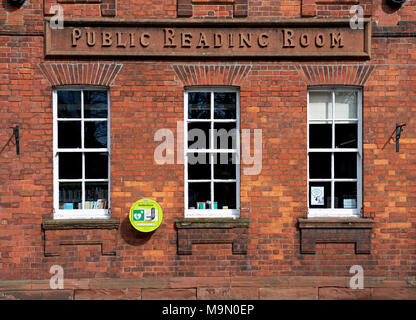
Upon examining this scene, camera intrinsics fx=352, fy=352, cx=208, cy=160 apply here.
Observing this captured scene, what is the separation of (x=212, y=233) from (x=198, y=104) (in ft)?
7.09

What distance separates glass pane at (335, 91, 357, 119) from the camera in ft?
19.6

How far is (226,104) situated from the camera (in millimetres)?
5957

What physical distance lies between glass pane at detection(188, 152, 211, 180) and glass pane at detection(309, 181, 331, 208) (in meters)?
1.79

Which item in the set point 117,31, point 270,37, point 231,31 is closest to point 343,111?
point 270,37

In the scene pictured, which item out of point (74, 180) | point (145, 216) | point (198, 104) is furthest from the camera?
point (198, 104)

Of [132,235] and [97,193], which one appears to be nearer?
[132,235]

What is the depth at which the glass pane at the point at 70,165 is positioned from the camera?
19.3 feet

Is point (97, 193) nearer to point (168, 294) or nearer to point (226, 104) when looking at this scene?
point (168, 294)

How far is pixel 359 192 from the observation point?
589cm

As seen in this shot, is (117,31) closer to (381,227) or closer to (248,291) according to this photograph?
(248,291)

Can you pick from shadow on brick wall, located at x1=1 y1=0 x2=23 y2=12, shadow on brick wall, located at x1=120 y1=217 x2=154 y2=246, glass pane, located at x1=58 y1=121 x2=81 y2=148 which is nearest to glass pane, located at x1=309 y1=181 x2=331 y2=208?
shadow on brick wall, located at x1=120 y1=217 x2=154 y2=246

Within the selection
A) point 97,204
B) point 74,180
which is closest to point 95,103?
point 74,180

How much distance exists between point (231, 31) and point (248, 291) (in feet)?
14.0

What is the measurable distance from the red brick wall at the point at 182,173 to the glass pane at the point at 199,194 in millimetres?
269
